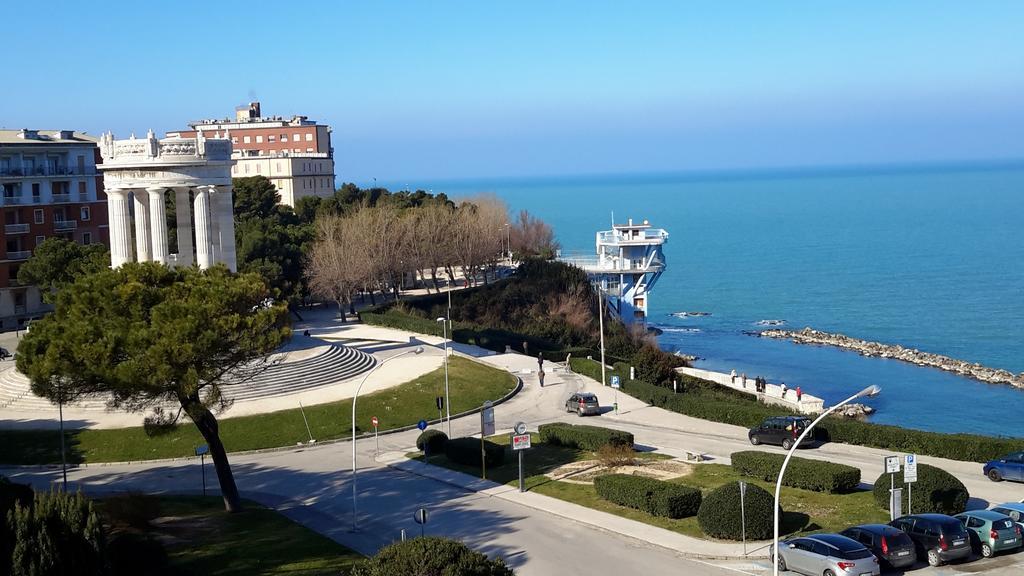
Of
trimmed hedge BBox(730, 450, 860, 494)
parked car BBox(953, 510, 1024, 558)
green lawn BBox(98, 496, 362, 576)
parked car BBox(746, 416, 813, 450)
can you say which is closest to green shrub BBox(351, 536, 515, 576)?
green lawn BBox(98, 496, 362, 576)

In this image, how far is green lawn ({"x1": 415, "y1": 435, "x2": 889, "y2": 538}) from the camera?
29688 mm

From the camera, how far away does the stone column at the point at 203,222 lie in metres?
50.6

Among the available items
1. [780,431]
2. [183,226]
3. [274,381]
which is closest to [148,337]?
[274,381]

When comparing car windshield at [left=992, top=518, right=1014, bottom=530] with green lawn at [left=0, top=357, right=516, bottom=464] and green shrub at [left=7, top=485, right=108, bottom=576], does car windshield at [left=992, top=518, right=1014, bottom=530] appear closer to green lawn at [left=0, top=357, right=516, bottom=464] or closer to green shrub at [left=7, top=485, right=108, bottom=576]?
green shrub at [left=7, top=485, right=108, bottom=576]

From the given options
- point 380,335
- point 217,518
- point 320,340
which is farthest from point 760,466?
point 380,335

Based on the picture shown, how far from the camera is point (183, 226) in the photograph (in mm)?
53688

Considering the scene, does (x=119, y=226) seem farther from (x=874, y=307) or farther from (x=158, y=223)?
(x=874, y=307)

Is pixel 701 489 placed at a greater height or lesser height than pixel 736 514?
lesser

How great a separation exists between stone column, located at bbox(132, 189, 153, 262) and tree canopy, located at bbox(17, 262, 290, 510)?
1914 centimetres

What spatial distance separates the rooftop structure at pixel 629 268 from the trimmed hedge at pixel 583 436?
154ft

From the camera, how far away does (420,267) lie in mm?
83438

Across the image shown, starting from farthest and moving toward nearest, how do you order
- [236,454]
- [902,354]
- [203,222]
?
[902,354] < [203,222] < [236,454]

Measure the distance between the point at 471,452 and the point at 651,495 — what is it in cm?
910

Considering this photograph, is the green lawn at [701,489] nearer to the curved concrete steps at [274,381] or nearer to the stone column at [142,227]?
the curved concrete steps at [274,381]
